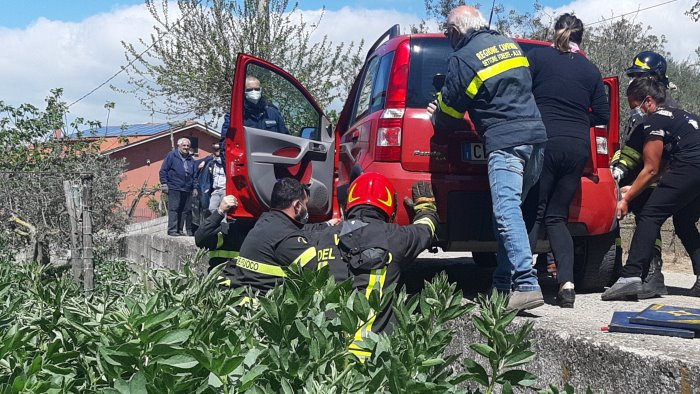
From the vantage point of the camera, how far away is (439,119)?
458 centimetres

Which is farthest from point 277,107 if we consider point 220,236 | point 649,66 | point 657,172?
point 657,172

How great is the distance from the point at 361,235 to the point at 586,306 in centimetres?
168

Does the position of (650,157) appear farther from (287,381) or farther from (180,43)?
(180,43)

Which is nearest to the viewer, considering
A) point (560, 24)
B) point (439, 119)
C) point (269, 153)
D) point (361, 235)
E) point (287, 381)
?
point (287, 381)

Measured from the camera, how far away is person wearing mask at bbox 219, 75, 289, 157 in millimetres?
6254

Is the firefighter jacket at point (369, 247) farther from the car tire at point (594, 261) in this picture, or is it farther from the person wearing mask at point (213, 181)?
the person wearing mask at point (213, 181)

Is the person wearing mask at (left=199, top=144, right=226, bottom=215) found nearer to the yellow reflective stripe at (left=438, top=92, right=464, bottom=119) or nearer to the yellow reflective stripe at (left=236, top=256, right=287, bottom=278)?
the yellow reflective stripe at (left=236, top=256, right=287, bottom=278)

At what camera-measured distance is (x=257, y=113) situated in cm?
643

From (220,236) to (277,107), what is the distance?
1.44 metres

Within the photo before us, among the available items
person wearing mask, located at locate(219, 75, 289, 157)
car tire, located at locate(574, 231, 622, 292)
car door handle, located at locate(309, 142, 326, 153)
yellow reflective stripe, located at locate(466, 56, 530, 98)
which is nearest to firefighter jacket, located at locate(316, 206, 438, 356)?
yellow reflective stripe, located at locate(466, 56, 530, 98)

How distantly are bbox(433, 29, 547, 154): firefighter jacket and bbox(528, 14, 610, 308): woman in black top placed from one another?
333 millimetres

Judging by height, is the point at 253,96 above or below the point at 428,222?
above

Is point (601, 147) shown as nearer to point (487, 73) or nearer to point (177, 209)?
point (487, 73)

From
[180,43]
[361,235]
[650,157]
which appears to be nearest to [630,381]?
[361,235]
